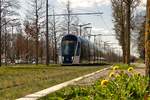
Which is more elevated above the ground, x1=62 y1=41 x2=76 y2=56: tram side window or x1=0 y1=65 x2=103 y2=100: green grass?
x1=62 y1=41 x2=76 y2=56: tram side window

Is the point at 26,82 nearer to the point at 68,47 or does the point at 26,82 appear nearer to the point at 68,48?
the point at 68,47

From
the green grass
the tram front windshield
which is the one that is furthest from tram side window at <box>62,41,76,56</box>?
the green grass

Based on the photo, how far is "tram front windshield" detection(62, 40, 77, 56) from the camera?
45656 millimetres

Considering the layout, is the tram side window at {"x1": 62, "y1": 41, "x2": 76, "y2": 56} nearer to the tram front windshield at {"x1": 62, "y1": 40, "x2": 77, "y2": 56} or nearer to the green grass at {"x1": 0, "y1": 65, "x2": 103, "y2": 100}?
the tram front windshield at {"x1": 62, "y1": 40, "x2": 77, "y2": 56}

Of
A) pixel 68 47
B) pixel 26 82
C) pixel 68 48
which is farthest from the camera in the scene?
pixel 68 48

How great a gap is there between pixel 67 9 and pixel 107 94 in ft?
210

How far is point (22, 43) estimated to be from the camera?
84812mm

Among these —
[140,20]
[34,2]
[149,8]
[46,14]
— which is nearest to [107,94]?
[149,8]

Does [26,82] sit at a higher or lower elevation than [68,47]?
lower

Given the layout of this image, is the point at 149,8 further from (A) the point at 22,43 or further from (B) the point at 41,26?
(A) the point at 22,43

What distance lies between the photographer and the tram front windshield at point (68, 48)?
1797 inches

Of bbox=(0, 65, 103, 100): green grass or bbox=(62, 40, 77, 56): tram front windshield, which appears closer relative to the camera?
bbox=(0, 65, 103, 100): green grass

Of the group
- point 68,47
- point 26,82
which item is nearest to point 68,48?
point 68,47

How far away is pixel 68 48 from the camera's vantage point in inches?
1817
